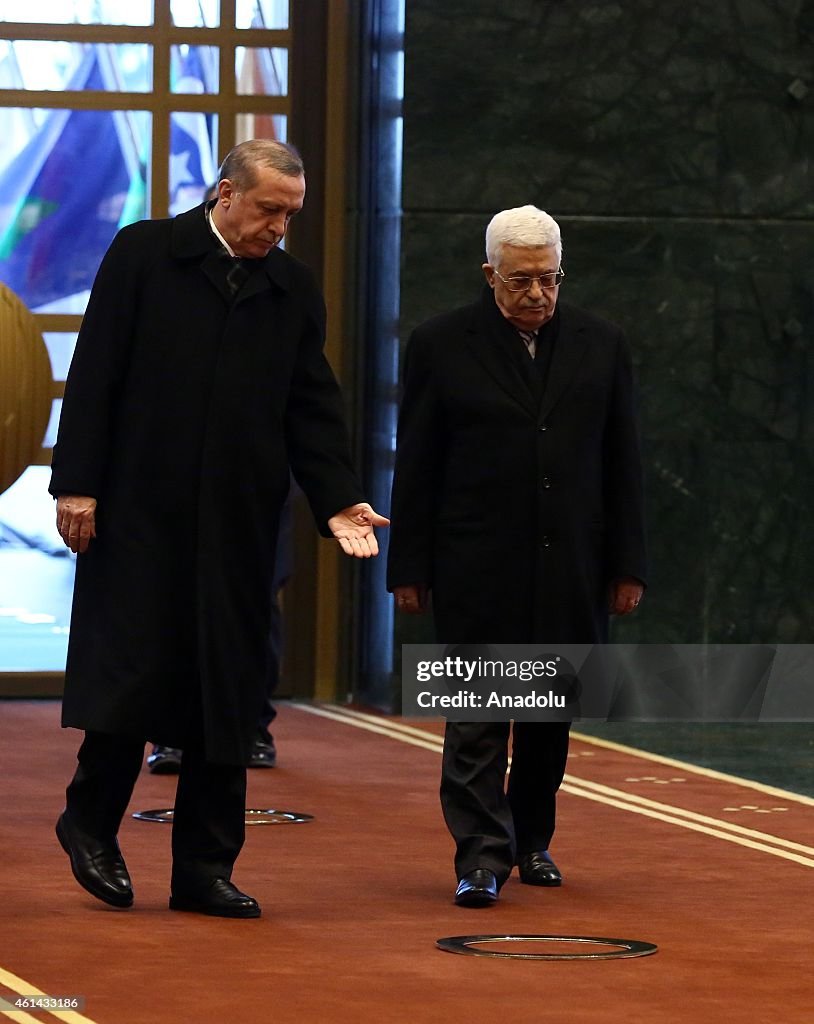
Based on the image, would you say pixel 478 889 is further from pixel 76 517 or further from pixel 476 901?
pixel 76 517

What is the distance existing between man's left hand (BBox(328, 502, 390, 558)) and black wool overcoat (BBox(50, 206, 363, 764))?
24 millimetres

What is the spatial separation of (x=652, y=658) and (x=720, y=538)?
2.01ft

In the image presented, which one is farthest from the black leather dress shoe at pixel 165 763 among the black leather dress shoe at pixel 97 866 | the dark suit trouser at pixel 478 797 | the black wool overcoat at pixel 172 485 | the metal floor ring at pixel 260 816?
the black wool overcoat at pixel 172 485

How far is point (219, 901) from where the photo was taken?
17.9 ft

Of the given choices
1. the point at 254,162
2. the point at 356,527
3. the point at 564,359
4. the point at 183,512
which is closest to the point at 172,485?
the point at 183,512

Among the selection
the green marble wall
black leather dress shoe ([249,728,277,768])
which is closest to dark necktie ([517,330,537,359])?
black leather dress shoe ([249,728,277,768])

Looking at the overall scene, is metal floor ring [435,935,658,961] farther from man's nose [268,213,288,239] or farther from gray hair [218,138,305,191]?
gray hair [218,138,305,191]

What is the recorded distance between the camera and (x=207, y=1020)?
14.3 ft

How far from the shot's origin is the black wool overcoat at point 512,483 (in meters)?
5.83

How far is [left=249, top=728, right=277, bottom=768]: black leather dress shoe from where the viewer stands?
833 centimetres

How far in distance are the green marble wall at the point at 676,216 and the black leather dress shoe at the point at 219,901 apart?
15.7 ft

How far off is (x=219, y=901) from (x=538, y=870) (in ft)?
3.20

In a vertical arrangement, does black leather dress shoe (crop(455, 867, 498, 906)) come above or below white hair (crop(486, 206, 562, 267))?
below

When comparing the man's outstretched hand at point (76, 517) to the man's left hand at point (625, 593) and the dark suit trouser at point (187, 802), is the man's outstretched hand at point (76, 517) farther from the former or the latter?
the man's left hand at point (625, 593)
